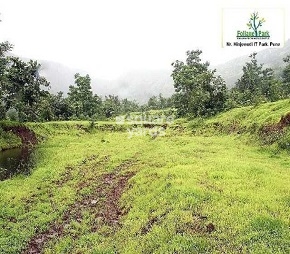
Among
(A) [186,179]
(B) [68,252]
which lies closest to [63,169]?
(A) [186,179]

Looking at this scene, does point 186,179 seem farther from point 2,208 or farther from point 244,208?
point 2,208

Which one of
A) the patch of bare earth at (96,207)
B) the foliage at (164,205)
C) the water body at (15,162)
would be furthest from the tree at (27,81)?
the patch of bare earth at (96,207)

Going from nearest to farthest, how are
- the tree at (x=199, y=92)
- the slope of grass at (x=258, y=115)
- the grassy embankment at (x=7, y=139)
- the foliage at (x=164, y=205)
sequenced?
the foliage at (x=164, y=205)
the slope of grass at (x=258, y=115)
the grassy embankment at (x=7, y=139)
the tree at (x=199, y=92)

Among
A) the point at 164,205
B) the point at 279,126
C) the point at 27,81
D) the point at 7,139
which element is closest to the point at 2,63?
the point at 7,139

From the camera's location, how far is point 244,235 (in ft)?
37.9

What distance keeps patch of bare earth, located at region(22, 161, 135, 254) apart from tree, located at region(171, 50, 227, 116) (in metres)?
34.6

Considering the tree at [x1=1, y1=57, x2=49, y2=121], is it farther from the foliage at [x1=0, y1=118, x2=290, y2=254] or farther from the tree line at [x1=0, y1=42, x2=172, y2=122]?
the foliage at [x1=0, y1=118, x2=290, y2=254]

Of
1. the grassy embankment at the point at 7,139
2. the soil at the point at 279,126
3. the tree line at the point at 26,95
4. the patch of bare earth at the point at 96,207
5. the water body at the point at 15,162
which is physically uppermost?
the tree line at the point at 26,95

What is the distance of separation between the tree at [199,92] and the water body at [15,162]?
29117mm

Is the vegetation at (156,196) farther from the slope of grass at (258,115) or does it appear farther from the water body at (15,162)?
the water body at (15,162)

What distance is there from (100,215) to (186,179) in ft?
15.1

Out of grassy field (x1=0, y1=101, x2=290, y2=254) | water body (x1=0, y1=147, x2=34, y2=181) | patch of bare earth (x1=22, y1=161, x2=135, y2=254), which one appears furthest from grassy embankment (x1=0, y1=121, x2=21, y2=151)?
patch of bare earth (x1=22, y1=161, x2=135, y2=254)

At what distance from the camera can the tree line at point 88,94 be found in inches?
1740

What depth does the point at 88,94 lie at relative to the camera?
84.7m
